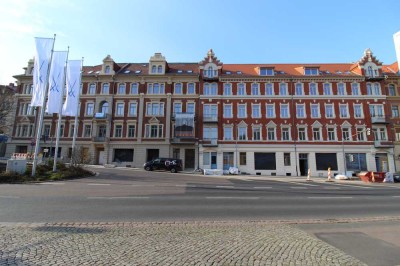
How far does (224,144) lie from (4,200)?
31.4m

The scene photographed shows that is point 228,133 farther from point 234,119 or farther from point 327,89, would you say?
point 327,89

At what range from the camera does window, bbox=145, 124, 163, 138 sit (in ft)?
133

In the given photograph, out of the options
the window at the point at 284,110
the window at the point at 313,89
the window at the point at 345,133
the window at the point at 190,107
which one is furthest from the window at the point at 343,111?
the window at the point at 190,107

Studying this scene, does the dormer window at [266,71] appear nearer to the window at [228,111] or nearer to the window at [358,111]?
the window at [228,111]

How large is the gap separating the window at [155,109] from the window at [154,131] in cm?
229

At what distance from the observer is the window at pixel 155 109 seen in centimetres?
4122

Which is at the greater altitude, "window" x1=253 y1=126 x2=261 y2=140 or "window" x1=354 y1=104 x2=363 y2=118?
"window" x1=354 y1=104 x2=363 y2=118

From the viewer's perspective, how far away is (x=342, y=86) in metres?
40.1

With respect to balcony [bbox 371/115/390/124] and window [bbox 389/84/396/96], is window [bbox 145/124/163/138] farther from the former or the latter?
window [bbox 389/84/396/96]

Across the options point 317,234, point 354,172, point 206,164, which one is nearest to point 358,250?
point 317,234

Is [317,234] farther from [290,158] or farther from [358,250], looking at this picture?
[290,158]

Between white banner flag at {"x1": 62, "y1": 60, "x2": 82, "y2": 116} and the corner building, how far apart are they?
15.3 metres

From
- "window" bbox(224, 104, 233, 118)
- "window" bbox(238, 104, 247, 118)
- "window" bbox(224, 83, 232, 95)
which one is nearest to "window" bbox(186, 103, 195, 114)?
"window" bbox(224, 104, 233, 118)

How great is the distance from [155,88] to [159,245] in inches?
1531
